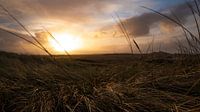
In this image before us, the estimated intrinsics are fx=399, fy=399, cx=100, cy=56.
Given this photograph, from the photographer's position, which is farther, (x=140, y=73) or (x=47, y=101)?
(x=140, y=73)

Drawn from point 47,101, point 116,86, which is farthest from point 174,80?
point 47,101

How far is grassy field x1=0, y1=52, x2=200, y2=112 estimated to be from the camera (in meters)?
1.95

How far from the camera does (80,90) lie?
2156mm

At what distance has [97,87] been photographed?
2219 mm

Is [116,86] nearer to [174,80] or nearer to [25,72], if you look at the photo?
[174,80]

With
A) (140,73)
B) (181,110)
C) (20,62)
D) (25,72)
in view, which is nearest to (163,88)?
(140,73)

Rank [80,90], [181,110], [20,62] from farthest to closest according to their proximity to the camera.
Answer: [20,62] < [80,90] < [181,110]

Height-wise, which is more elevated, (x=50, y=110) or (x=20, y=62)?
(x=20, y=62)

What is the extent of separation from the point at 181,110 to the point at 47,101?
2.22ft

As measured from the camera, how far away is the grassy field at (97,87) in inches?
76.9

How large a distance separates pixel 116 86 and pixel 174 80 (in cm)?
38

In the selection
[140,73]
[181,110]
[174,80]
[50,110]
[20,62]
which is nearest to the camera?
[181,110]

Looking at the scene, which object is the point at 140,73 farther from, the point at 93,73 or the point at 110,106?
the point at 110,106

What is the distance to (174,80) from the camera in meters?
2.35
